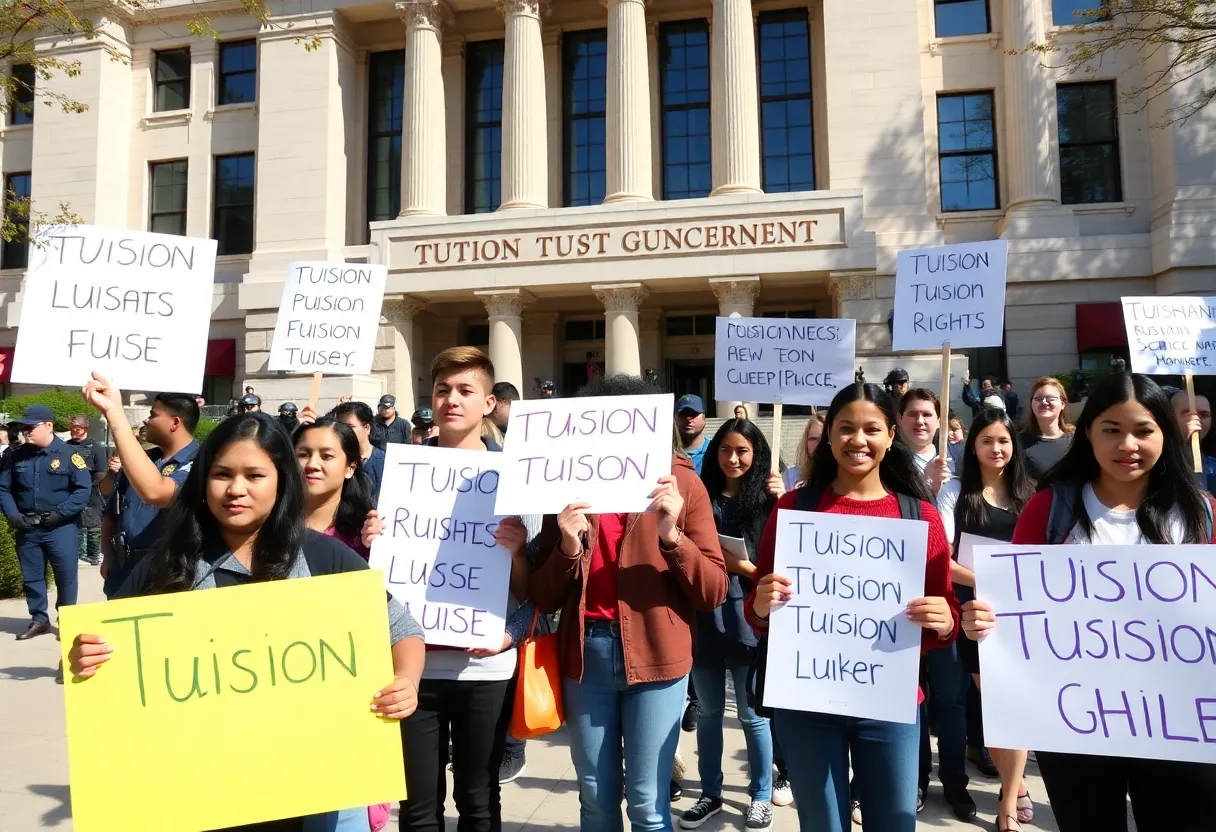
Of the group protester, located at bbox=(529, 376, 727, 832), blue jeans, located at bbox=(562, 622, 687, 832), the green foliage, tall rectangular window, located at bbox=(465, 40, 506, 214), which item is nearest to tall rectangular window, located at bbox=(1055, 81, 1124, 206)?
tall rectangular window, located at bbox=(465, 40, 506, 214)

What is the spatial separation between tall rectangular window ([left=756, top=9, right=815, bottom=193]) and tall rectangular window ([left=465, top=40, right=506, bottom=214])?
7.80 meters

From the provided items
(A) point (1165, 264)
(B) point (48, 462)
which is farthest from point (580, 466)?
(A) point (1165, 264)

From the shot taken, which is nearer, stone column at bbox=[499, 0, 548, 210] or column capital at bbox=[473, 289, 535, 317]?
column capital at bbox=[473, 289, 535, 317]

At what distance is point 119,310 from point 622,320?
16834 mm

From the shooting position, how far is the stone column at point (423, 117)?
21.7 meters

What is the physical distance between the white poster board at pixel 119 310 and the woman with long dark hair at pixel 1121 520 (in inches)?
144

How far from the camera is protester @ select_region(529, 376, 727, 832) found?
277 cm

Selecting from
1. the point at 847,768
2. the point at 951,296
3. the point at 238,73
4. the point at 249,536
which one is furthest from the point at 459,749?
the point at 238,73

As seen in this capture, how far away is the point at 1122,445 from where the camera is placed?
2.50 m

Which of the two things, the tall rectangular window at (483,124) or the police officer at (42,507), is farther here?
the tall rectangular window at (483,124)

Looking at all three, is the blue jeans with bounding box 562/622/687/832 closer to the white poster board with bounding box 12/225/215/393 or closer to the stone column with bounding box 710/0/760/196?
the white poster board with bounding box 12/225/215/393

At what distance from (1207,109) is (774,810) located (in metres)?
21.6

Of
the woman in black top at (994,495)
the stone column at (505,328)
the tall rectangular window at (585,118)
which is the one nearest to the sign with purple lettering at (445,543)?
the woman in black top at (994,495)

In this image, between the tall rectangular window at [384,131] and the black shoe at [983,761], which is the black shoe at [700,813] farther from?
the tall rectangular window at [384,131]
